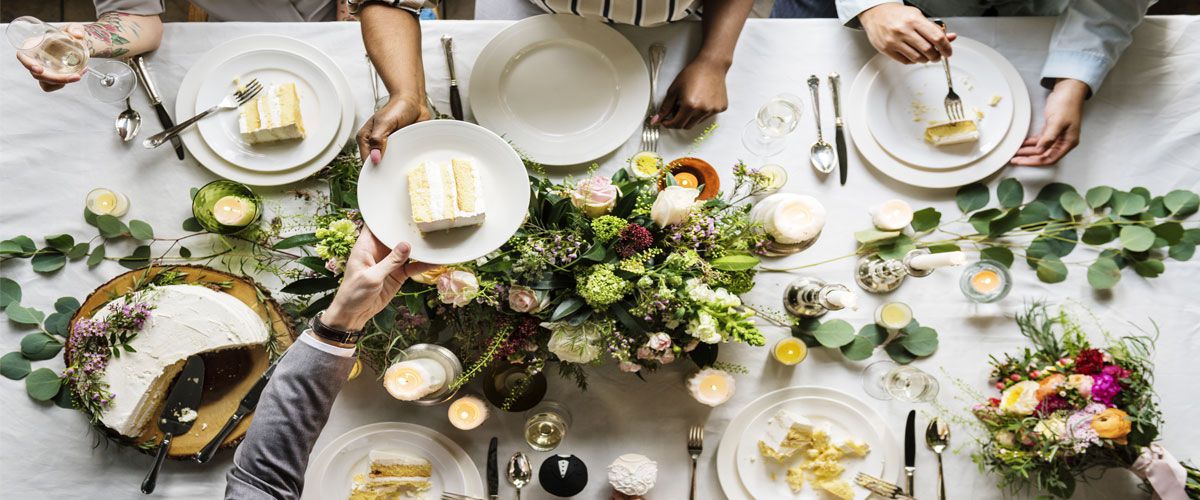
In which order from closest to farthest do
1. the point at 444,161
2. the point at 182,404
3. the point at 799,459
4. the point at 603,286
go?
the point at 603,286 → the point at 444,161 → the point at 182,404 → the point at 799,459

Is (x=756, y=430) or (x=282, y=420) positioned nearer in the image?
(x=282, y=420)

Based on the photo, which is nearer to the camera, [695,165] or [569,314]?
[569,314]

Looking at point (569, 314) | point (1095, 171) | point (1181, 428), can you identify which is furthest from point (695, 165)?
point (1181, 428)

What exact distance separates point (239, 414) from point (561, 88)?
1085 millimetres

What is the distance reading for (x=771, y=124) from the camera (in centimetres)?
162

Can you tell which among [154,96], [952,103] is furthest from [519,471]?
→ [952,103]

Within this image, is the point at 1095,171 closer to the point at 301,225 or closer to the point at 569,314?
the point at 569,314

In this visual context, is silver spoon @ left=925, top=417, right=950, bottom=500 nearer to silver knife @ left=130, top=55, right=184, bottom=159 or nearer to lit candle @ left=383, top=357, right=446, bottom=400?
lit candle @ left=383, top=357, right=446, bottom=400

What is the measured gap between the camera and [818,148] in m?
1.62

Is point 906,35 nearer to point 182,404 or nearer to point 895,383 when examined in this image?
point 895,383

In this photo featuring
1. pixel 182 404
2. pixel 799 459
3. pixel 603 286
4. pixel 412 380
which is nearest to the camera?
pixel 603 286

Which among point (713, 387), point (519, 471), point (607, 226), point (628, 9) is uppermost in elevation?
point (628, 9)

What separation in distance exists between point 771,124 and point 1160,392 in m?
1.18

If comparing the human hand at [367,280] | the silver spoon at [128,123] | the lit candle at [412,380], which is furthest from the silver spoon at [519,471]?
the silver spoon at [128,123]
